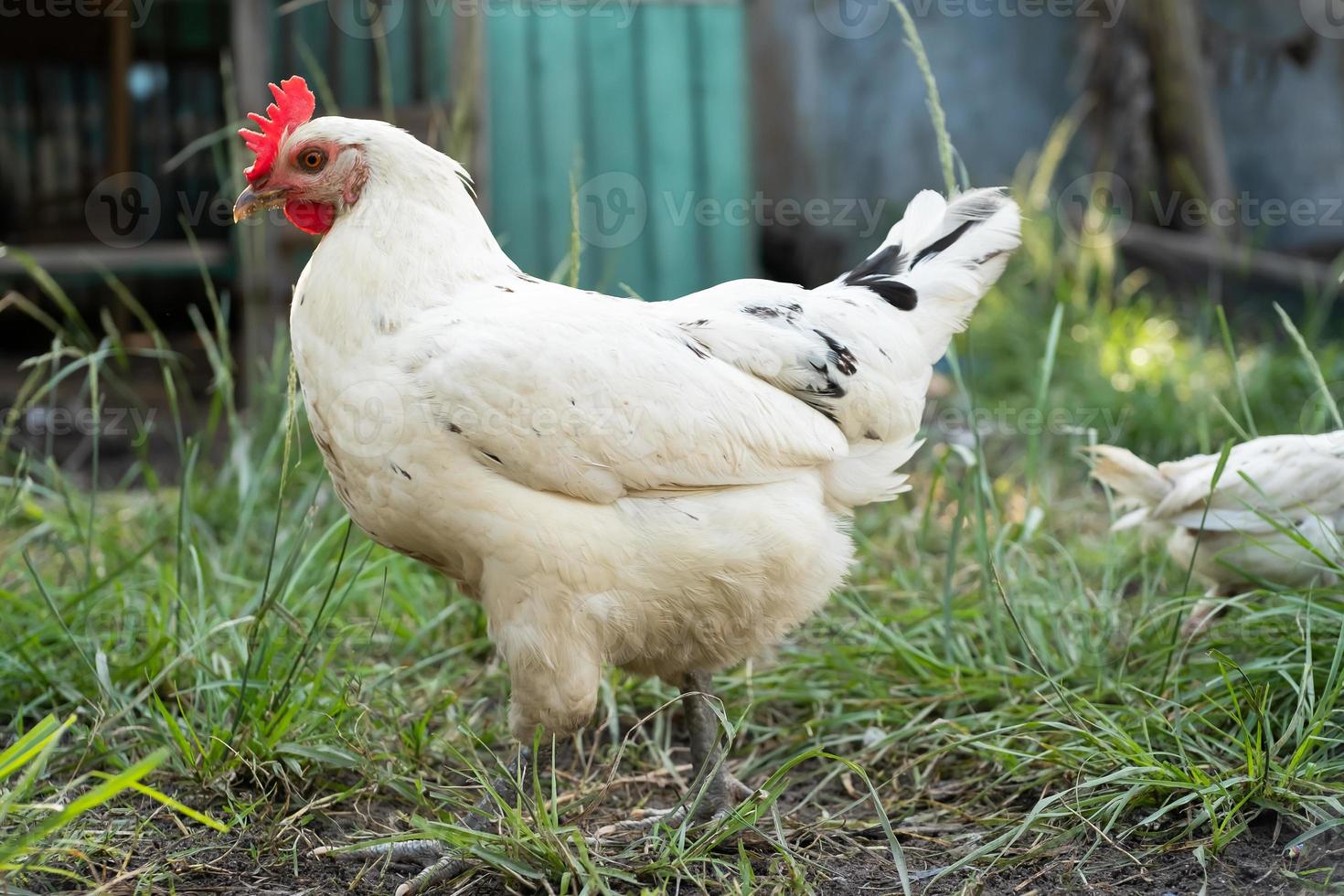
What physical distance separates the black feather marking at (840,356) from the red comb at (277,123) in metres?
1.32

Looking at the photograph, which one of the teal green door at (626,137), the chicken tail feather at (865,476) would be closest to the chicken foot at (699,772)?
the chicken tail feather at (865,476)

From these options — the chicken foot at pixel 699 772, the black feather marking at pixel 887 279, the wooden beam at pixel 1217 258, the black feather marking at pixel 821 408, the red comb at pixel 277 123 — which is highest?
the red comb at pixel 277 123

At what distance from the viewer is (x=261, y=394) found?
438cm

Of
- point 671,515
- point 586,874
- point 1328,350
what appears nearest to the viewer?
point 586,874

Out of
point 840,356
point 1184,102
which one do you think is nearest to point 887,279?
point 840,356

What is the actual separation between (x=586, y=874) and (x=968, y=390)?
1.95 m

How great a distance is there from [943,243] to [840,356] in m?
0.56

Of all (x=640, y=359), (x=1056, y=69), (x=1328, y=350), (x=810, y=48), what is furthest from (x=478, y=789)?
(x=1056, y=69)

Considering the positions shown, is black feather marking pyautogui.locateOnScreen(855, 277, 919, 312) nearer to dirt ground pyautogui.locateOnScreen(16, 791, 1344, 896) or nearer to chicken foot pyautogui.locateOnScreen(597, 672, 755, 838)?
chicken foot pyautogui.locateOnScreen(597, 672, 755, 838)

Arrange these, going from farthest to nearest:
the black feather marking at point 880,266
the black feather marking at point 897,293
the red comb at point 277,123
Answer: the black feather marking at point 880,266 < the black feather marking at point 897,293 < the red comb at point 277,123

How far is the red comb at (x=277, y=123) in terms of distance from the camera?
2.71 m

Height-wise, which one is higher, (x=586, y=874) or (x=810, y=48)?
(x=810, y=48)

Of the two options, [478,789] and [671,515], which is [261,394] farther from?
[671,515]

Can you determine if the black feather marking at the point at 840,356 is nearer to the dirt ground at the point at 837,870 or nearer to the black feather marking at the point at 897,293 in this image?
the black feather marking at the point at 897,293
